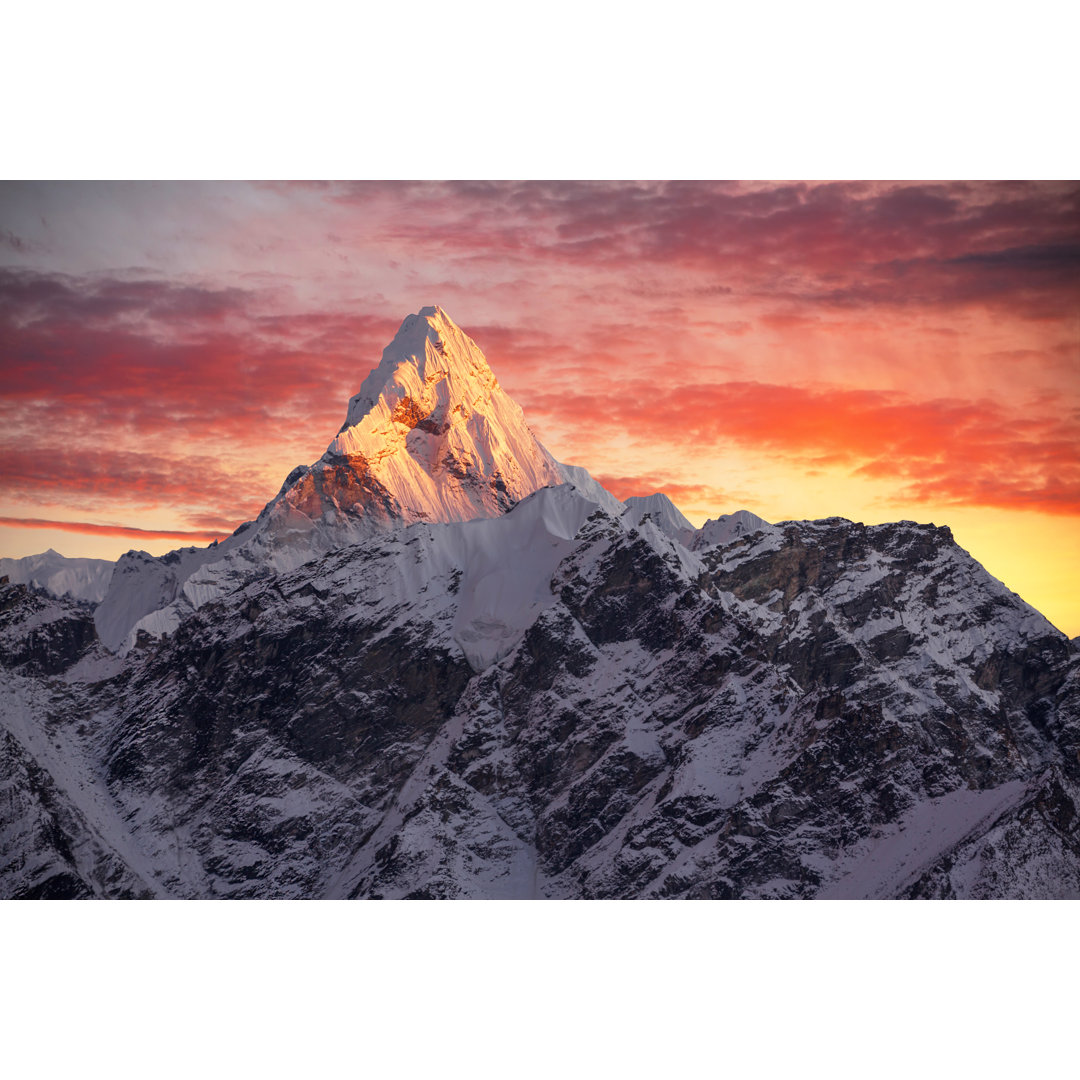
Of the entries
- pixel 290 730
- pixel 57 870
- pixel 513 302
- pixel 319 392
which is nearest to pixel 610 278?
pixel 513 302

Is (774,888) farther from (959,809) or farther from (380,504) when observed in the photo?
(380,504)

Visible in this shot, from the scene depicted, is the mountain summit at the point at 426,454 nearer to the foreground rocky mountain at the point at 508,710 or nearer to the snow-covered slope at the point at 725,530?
the foreground rocky mountain at the point at 508,710

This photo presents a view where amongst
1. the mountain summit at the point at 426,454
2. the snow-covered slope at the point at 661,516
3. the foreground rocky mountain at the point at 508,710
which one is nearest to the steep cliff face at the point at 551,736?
the foreground rocky mountain at the point at 508,710

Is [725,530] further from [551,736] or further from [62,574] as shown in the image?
[62,574]

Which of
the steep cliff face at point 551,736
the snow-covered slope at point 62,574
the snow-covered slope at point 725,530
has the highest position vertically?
the snow-covered slope at point 62,574

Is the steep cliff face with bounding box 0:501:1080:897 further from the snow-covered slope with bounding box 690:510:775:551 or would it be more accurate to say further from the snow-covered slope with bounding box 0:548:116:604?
the snow-covered slope with bounding box 0:548:116:604

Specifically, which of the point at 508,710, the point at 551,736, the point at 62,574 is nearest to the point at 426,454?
the point at 508,710
